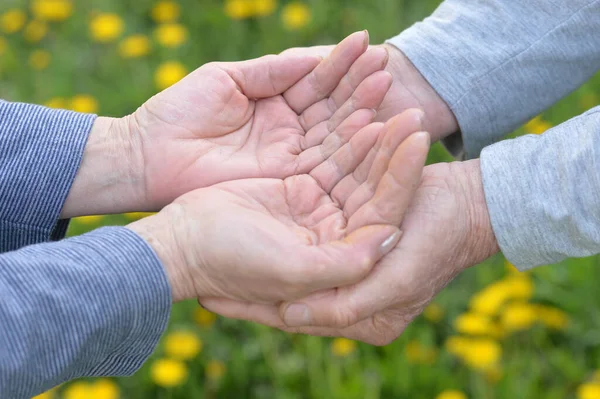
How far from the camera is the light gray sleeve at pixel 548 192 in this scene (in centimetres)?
146

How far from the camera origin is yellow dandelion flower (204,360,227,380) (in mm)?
2018

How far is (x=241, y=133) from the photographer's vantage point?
5.70ft

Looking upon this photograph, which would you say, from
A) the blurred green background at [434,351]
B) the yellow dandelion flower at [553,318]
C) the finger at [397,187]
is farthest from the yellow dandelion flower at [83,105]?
the yellow dandelion flower at [553,318]

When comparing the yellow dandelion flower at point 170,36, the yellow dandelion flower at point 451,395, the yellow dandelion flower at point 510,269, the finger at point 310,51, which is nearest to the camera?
the finger at point 310,51

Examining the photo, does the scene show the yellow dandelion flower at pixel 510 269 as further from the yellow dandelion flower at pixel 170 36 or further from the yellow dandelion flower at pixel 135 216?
the yellow dandelion flower at pixel 170 36

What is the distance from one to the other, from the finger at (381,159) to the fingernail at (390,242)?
0.33ft

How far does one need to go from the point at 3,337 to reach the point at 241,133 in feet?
2.21

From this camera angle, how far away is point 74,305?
4.32 feet

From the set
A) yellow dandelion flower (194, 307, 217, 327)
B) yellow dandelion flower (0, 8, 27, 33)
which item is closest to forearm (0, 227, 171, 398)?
yellow dandelion flower (194, 307, 217, 327)

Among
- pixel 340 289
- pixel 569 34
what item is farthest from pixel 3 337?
pixel 569 34

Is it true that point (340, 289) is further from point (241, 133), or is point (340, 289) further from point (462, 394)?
point (462, 394)

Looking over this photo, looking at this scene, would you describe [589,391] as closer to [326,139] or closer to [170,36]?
[326,139]

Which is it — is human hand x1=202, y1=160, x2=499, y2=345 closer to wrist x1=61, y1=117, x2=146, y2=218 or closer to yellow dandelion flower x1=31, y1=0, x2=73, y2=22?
wrist x1=61, y1=117, x2=146, y2=218

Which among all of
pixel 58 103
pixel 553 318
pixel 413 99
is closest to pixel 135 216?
pixel 58 103
